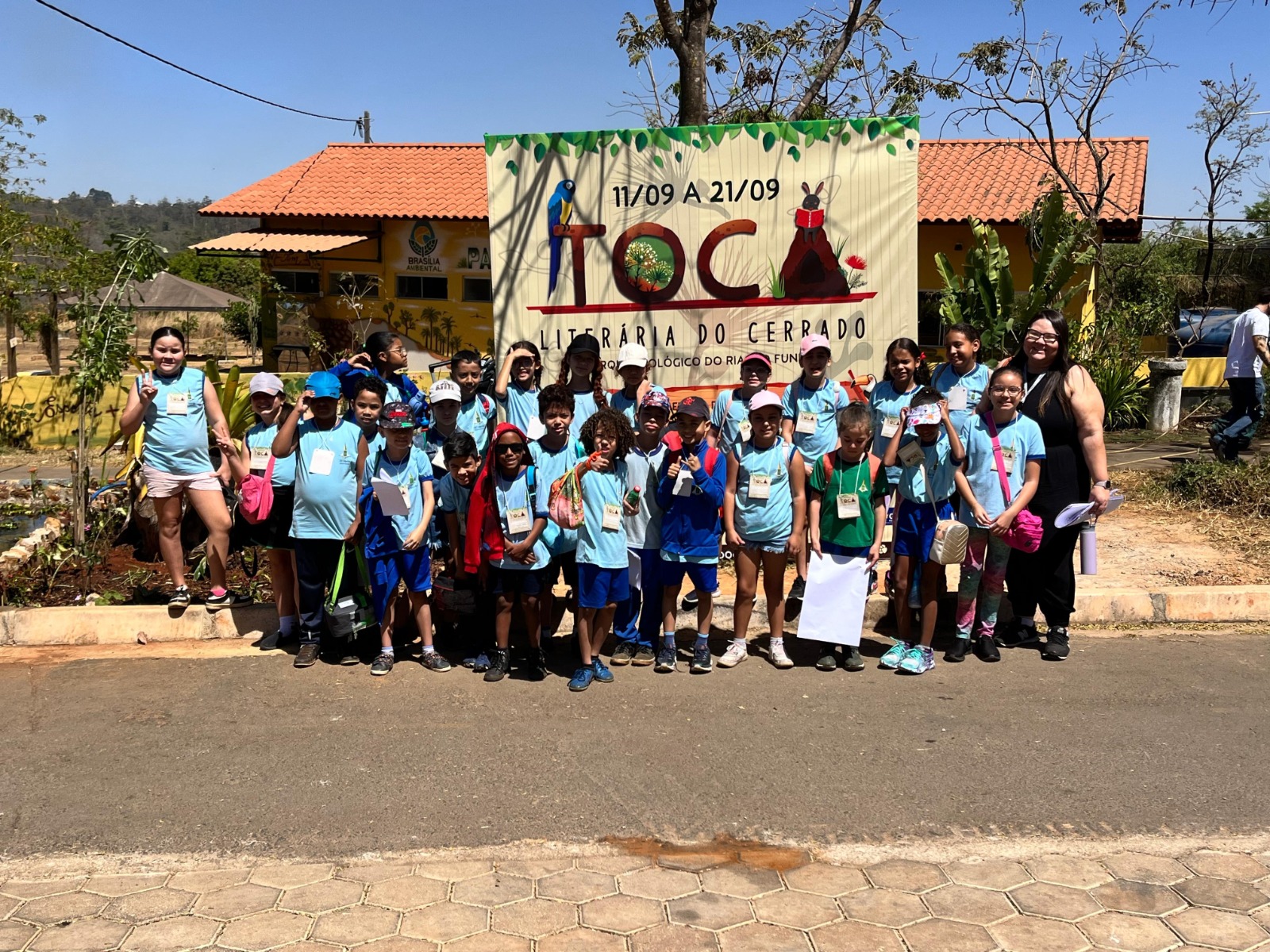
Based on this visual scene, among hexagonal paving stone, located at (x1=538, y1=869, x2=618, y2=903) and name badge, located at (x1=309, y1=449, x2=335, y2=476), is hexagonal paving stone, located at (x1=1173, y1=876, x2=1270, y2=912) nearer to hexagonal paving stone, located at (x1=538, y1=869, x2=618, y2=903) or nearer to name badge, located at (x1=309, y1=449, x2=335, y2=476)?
hexagonal paving stone, located at (x1=538, y1=869, x2=618, y2=903)

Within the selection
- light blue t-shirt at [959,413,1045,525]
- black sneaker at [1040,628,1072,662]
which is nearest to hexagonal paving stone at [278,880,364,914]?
light blue t-shirt at [959,413,1045,525]

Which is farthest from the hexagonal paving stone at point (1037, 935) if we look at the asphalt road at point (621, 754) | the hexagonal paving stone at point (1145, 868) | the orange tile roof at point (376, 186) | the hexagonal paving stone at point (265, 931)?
the orange tile roof at point (376, 186)

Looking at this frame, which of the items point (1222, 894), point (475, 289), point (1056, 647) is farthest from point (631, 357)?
A: point (475, 289)

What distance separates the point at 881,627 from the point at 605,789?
266cm

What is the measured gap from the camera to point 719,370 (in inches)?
297

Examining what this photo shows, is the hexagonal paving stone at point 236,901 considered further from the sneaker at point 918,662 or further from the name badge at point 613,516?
the sneaker at point 918,662

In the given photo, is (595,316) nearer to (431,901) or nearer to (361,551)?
(361,551)

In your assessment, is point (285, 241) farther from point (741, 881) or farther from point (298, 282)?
point (741, 881)

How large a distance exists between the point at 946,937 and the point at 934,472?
287 cm

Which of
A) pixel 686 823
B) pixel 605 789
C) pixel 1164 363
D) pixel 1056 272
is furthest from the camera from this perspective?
pixel 1164 363

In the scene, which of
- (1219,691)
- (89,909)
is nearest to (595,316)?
(1219,691)

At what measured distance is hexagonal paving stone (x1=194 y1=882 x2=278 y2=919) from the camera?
136 inches

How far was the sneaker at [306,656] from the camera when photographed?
5.74m

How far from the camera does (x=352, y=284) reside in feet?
73.2
